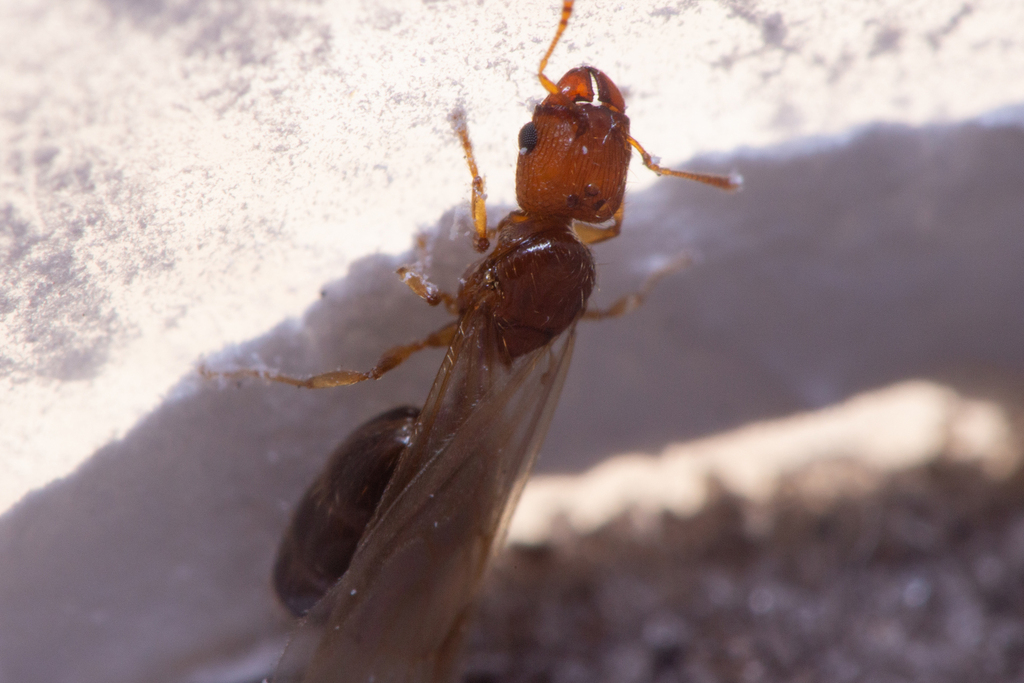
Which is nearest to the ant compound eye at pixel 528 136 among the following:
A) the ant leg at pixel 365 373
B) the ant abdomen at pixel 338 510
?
the ant leg at pixel 365 373

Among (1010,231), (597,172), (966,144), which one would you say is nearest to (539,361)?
(597,172)

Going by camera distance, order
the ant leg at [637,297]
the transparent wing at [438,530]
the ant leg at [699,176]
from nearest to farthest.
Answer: the transparent wing at [438,530] < the ant leg at [699,176] < the ant leg at [637,297]

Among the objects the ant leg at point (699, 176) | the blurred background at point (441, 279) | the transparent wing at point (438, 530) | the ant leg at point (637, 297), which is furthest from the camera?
the ant leg at point (637, 297)

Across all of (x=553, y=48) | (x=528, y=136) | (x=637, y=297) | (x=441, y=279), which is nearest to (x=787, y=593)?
(x=637, y=297)

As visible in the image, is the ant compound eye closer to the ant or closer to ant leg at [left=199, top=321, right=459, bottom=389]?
the ant

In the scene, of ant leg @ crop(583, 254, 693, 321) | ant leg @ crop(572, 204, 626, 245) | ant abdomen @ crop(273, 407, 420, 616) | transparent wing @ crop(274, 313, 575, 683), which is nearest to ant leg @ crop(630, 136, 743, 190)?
ant leg @ crop(572, 204, 626, 245)

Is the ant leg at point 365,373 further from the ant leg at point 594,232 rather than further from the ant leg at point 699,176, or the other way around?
the ant leg at point 699,176

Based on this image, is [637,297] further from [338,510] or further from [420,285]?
[338,510]
